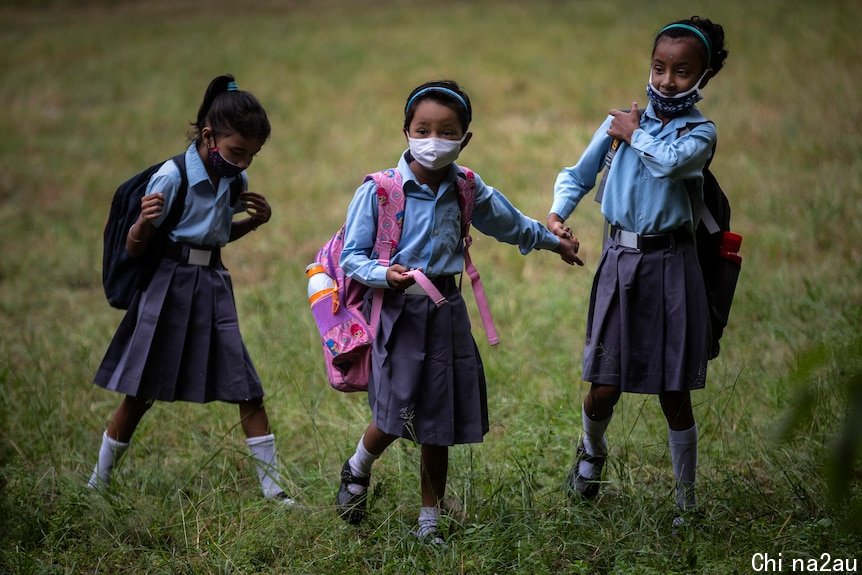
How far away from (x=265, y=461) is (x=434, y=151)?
1.70 metres

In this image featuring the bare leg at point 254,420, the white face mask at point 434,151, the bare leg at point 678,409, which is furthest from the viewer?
the bare leg at point 254,420

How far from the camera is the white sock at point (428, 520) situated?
370 cm

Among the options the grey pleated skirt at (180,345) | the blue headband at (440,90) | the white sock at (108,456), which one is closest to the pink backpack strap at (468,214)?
the blue headband at (440,90)

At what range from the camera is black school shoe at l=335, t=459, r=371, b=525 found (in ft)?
12.7

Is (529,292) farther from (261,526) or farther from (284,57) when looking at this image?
(284,57)

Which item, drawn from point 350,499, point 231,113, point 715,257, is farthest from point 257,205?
point 715,257

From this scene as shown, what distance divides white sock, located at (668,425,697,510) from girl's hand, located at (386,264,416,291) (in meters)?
1.21

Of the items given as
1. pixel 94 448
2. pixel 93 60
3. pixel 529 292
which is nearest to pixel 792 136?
pixel 529 292

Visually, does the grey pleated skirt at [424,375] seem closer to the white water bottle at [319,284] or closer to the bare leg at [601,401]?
the white water bottle at [319,284]

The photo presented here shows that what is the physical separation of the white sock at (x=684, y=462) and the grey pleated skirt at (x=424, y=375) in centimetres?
77

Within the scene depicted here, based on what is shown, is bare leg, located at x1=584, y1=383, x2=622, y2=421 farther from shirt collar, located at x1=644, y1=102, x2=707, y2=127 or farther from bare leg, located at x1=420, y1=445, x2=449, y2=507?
shirt collar, located at x1=644, y1=102, x2=707, y2=127

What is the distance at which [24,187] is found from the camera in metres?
10.9

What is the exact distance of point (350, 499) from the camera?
3.89 metres

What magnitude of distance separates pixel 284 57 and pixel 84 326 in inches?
377
